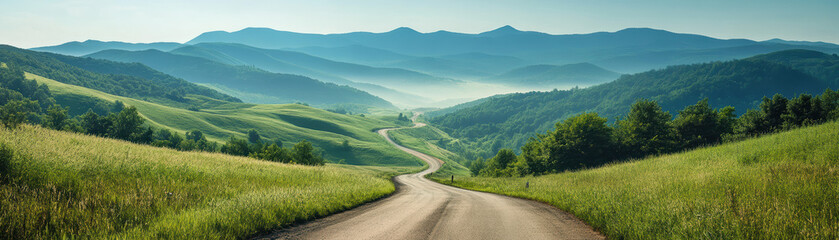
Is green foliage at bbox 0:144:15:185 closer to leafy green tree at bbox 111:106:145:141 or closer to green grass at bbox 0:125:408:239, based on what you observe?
green grass at bbox 0:125:408:239

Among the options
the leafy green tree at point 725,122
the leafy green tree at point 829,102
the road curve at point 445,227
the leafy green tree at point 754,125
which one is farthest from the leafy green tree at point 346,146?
the road curve at point 445,227

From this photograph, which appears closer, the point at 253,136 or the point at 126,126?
the point at 126,126

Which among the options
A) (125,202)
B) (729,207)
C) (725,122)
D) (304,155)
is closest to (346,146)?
(304,155)

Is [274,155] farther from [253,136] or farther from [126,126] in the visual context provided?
[253,136]

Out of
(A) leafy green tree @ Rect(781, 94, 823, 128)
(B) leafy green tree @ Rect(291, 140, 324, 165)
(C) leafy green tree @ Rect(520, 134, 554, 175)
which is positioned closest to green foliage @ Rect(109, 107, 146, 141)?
(B) leafy green tree @ Rect(291, 140, 324, 165)

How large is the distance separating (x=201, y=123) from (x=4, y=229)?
580 feet

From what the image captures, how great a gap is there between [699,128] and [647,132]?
24.2ft

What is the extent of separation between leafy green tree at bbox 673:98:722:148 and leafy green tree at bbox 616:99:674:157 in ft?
5.29

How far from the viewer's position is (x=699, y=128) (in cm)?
5478

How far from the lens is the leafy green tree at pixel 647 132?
54656 mm

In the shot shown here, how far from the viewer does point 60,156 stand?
38.0ft

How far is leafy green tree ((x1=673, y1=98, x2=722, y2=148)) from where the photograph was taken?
177 ft

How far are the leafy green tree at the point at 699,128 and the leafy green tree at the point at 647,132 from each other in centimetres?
161

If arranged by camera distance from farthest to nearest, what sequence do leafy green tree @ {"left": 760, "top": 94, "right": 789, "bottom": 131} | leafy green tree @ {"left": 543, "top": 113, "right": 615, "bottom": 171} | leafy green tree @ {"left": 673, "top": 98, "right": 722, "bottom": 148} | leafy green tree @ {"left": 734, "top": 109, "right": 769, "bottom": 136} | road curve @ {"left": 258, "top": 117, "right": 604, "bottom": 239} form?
leafy green tree @ {"left": 543, "top": 113, "right": 615, "bottom": 171}, leafy green tree @ {"left": 673, "top": 98, "right": 722, "bottom": 148}, leafy green tree @ {"left": 734, "top": 109, "right": 769, "bottom": 136}, leafy green tree @ {"left": 760, "top": 94, "right": 789, "bottom": 131}, road curve @ {"left": 258, "top": 117, "right": 604, "bottom": 239}
